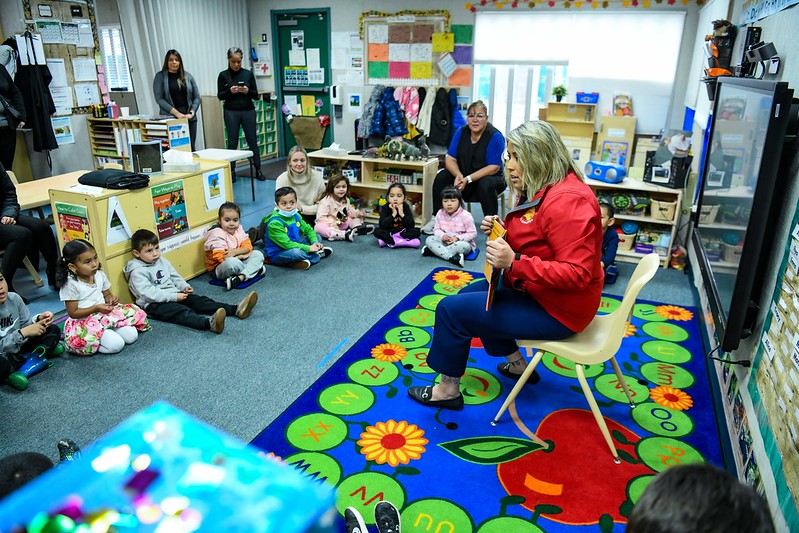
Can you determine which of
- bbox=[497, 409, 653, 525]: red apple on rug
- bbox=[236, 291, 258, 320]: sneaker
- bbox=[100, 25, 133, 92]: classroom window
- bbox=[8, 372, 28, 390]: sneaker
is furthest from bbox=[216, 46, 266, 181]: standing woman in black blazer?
bbox=[497, 409, 653, 525]: red apple on rug

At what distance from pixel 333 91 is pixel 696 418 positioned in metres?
6.41

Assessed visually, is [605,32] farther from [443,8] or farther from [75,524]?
[75,524]

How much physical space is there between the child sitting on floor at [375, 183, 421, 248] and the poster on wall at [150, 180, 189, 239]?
1.62m

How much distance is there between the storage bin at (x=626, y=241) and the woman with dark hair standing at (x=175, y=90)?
4.66 metres

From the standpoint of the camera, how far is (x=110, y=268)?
3322mm

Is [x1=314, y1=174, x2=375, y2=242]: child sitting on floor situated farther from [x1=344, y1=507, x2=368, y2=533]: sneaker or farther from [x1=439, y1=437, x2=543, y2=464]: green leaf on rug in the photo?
[x1=344, y1=507, x2=368, y2=533]: sneaker

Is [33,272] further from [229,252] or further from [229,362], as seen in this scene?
[229,362]

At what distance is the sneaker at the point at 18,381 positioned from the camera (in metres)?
2.63

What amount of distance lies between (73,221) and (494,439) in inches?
106

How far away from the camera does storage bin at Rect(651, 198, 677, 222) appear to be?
13.8 feet

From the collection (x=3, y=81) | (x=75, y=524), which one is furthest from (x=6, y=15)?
(x=75, y=524)

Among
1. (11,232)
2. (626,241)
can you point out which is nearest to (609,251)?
(626,241)

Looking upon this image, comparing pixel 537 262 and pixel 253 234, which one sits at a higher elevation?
pixel 537 262

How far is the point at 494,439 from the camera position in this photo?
2.32 meters
